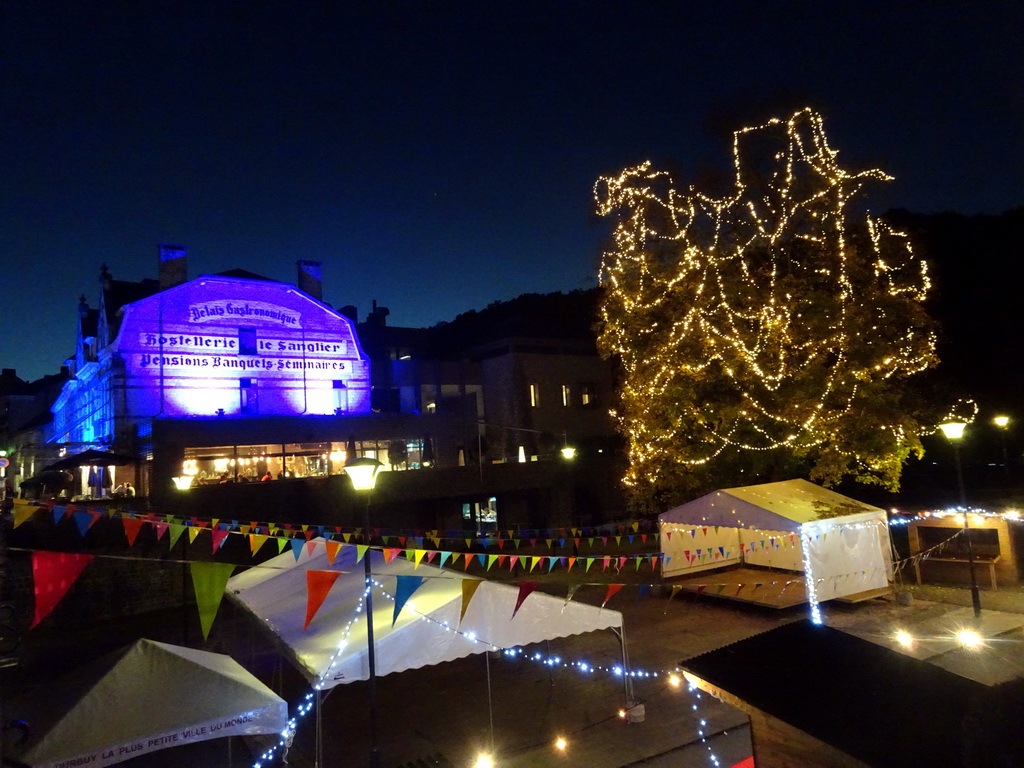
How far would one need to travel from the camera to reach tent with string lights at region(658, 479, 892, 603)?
13000 millimetres

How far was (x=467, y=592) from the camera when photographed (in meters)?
7.14

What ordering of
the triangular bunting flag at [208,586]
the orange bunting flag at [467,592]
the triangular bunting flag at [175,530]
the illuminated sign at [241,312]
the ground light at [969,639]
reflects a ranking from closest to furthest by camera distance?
the triangular bunting flag at [208,586] < the orange bunting flag at [467,592] < the triangular bunting flag at [175,530] < the ground light at [969,639] < the illuminated sign at [241,312]

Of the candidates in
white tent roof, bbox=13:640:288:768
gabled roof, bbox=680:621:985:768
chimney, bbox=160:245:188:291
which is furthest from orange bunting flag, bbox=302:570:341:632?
chimney, bbox=160:245:188:291

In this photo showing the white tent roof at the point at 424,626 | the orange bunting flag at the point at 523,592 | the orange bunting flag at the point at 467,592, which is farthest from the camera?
the orange bunting flag at the point at 523,592

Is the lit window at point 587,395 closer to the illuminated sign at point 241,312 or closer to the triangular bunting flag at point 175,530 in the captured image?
the illuminated sign at point 241,312

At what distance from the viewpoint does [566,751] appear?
24.2 ft

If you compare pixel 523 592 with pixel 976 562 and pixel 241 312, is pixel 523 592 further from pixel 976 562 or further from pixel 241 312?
pixel 241 312

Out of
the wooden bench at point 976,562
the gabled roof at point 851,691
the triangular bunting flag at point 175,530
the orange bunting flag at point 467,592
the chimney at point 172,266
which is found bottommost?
the wooden bench at point 976,562

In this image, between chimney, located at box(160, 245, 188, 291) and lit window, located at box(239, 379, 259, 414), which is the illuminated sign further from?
lit window, located at box(239, 379, 259, 414)

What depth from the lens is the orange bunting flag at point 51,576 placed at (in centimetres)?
553

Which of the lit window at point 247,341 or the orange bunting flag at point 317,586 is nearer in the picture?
the orange bunting flag at point 317,586

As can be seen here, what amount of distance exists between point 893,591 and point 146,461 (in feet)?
70.0

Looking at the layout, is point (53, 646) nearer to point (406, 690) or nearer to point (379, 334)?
point (406, 690)

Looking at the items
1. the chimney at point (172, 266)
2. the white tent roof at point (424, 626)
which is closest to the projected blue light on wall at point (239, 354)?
the chimney at point (172, 266)
